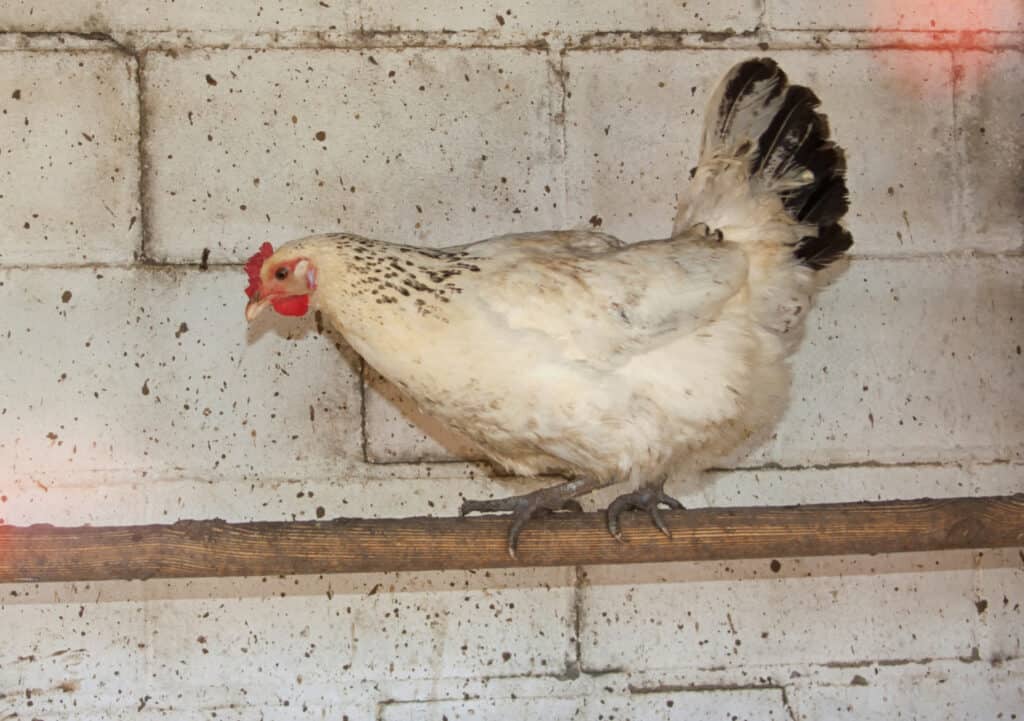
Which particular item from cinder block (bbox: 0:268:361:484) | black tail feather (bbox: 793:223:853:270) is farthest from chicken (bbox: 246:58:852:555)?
cinder block (bbox: 0:268:361:484)

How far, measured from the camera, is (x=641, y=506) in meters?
2.41

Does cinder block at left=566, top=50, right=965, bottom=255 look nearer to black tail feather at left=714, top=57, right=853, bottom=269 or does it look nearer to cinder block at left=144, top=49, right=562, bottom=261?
cinder block at left=144, top=49, right=562, bottom=261

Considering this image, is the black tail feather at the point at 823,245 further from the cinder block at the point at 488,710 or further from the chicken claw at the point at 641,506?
the cinder block at the point at 488,710

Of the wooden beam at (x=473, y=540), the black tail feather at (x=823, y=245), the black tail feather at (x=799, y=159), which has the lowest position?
the wooden beam at (x=473, y=540)

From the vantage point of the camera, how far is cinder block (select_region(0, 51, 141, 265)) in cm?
281

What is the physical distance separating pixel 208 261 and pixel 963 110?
7.01ft

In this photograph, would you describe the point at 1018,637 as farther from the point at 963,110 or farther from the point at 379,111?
the point at 379,111

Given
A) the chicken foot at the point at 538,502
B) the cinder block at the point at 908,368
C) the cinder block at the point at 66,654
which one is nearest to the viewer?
the chicken foot at the point at 538,502

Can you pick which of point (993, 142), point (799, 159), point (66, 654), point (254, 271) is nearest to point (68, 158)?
point (254, 271)

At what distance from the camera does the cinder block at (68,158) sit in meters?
2.81

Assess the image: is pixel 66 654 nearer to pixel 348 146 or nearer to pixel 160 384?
pixel 160 384

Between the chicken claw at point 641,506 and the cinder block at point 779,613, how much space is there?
1.46ft

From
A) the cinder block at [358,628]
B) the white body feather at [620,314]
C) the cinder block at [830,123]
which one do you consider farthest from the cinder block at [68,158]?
the cinder block at [830,123]

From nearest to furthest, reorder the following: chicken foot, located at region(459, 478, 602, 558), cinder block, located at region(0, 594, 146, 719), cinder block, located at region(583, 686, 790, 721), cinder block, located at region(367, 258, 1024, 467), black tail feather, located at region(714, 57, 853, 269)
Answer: chicken foot, located at region(459, 478, 602, 558) → black tail feather, located at region(714, 57, 853, 269) → cinder block, located at region(0, 594, 146, 719) → cinder block, located at region(583, 686, 790, 721) → cinder block, located at region(367, 258, 1024, 467)
